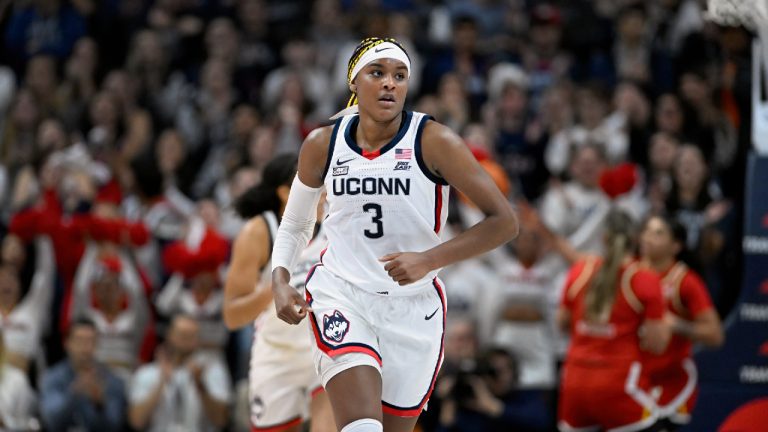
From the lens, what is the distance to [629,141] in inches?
483

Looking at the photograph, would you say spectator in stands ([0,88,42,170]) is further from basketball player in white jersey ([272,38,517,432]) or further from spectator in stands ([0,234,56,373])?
basketball player in white jersey ([272,38,517,432])

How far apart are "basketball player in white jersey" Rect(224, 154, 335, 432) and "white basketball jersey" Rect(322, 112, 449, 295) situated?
139cm

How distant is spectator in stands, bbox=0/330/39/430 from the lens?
10.5m

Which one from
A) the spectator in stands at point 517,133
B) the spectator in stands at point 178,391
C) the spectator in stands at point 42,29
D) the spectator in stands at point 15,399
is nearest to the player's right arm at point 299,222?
the spectator in stands at point 178,391

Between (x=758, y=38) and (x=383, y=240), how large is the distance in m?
4.57

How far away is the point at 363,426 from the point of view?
5.28 m

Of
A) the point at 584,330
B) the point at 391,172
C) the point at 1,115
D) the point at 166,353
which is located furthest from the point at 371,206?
the point at 1,115

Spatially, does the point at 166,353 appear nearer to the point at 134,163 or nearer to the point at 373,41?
the point at 134,163

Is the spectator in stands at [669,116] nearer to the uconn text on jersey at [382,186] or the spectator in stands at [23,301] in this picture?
the spectator in stands at [23,301]

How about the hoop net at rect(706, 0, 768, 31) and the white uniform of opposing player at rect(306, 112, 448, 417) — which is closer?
the white uniform of opposing player at rect(306, 112, 448, 417)

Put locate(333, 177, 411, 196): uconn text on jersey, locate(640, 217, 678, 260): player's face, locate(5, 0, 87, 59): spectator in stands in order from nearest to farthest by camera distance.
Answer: locate(333, 177, 411, 196): uconn text on jersey, locate(640, 217, 678, 260): player's face, locate(5, 0, 87, 59): spectator in stands

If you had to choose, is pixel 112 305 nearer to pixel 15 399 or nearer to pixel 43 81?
pixel 15 399

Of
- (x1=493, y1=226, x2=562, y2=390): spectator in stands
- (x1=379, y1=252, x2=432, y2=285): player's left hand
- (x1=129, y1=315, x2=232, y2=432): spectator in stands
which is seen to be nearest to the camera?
(x1=379, y1=252, x2=432, y2=285): player's left hand

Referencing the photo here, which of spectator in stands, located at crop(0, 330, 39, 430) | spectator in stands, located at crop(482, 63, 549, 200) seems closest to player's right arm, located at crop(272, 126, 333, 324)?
spectator in stands, located at crop(0, 330, 39, 430)
